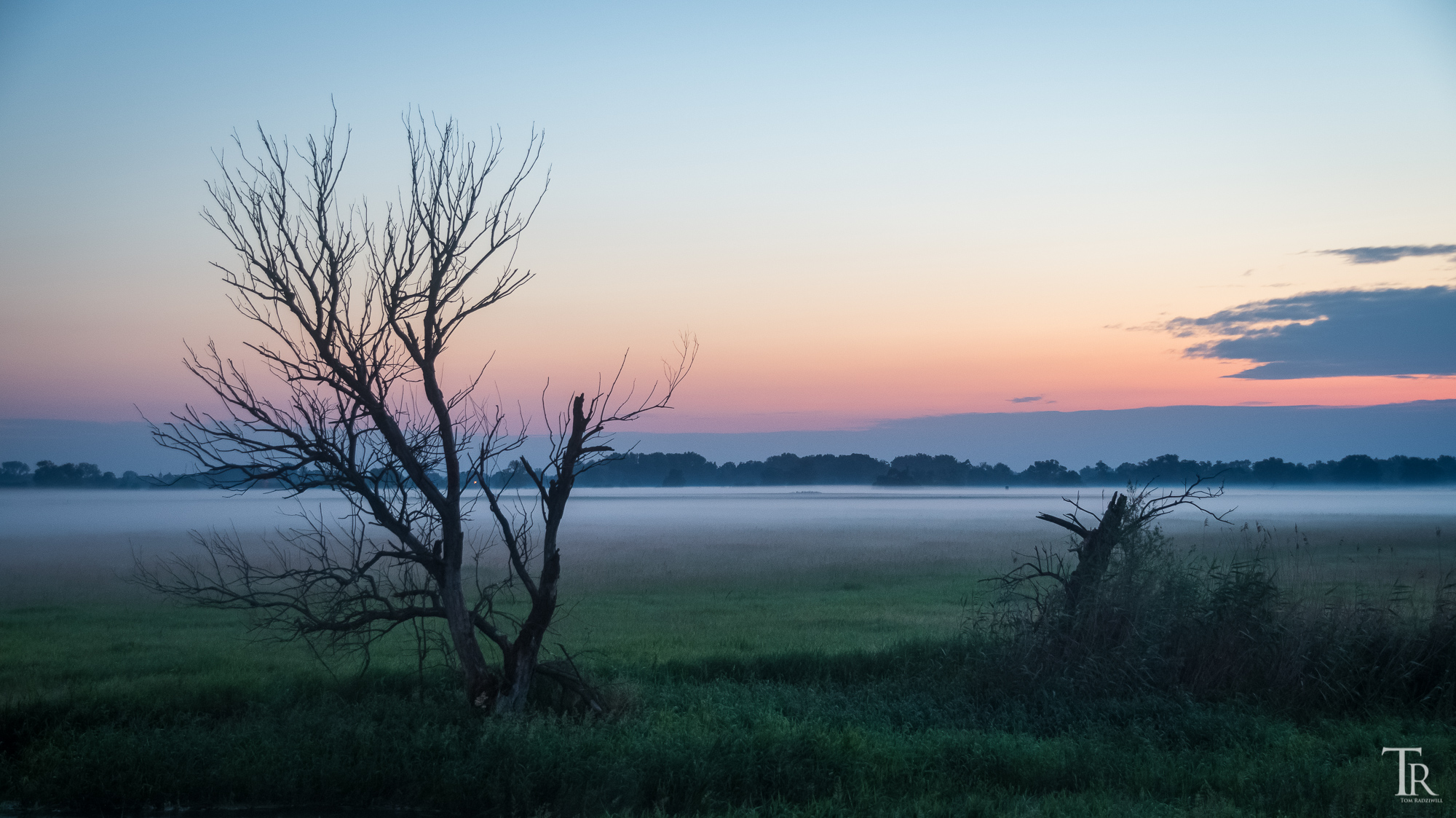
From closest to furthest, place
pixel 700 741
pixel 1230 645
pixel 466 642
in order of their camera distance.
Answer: pixel 700 741 → pixel 466 642 → pixel 1230 645

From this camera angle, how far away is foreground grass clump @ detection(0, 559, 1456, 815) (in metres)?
9.80

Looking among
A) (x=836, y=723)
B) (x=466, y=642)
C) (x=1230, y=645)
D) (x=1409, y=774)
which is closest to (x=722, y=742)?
(x=836, y=723)

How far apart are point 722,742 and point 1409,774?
7.71 metres

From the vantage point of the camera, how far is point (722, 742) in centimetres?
1057

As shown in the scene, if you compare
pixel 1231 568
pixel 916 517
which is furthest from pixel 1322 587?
pixel 916 517

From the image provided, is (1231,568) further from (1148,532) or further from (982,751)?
(982,751)

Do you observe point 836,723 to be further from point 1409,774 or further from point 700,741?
point 1409,774

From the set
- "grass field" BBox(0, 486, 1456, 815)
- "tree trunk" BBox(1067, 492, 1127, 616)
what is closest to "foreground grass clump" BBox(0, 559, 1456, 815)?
"grass field" BBox(0, 486, 1456, 815)

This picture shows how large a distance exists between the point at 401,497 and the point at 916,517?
78155 mm

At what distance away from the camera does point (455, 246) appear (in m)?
11.7

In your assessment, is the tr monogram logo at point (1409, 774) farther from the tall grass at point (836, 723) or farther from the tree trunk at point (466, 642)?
the tree trunk at point (466, 642)

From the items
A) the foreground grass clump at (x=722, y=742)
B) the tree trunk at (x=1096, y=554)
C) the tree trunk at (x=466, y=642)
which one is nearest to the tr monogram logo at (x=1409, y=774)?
the foreground grass clump at (x=722, y=742)

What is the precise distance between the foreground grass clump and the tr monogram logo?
4.6 inches

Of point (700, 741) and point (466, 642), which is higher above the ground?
point (466, 642)
